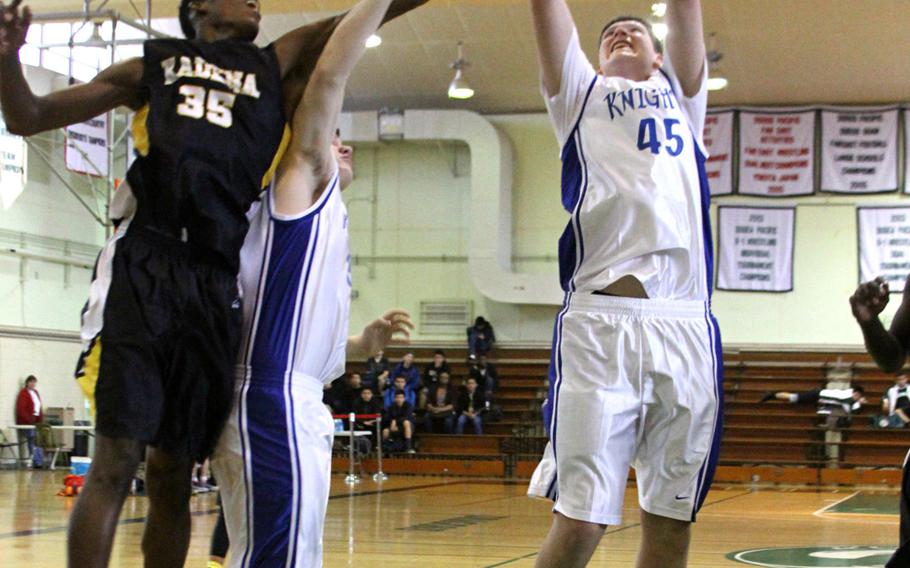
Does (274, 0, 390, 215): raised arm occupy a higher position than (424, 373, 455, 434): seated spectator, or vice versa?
(274, 0, 390, 215): raised arm

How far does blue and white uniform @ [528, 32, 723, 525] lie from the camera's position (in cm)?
338

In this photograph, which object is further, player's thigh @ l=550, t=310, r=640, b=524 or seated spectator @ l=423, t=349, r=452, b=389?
seated spectator @ l=423, t=349, r=452, b=389

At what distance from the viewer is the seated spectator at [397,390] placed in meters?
18.6

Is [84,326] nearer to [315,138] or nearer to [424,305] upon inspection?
[315,138]

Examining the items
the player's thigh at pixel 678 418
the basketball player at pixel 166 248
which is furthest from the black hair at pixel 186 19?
the player's thigh at pixel 678 418

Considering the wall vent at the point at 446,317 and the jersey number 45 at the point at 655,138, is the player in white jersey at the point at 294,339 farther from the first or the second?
the wall vent at the point at 446,317

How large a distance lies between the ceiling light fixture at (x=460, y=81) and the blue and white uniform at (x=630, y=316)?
14.3 m

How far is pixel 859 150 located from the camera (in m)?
20.7

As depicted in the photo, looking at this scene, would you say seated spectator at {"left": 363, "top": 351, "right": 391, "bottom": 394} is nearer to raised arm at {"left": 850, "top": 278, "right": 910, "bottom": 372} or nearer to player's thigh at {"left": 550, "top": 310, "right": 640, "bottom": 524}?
player's thigh at {"left": 550, "top": 310, "right": 640, "bottom": 524}

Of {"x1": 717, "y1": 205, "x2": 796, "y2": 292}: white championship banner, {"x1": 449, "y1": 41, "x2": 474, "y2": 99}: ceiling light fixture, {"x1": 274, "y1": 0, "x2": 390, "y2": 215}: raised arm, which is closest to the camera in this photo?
{"x1": 274, "y1": 0, "x2": 390, "y2": 215}: raised arm

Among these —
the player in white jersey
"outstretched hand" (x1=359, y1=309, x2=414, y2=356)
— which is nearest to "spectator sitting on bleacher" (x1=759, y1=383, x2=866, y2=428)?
"outstretched hand" (x1=359, y1=309, x2=414, y2=356)

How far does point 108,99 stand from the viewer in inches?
115

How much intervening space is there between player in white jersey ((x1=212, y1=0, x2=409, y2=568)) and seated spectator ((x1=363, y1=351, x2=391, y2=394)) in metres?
15.5

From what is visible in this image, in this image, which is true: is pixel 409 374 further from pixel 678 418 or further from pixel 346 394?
pixel 678 418
